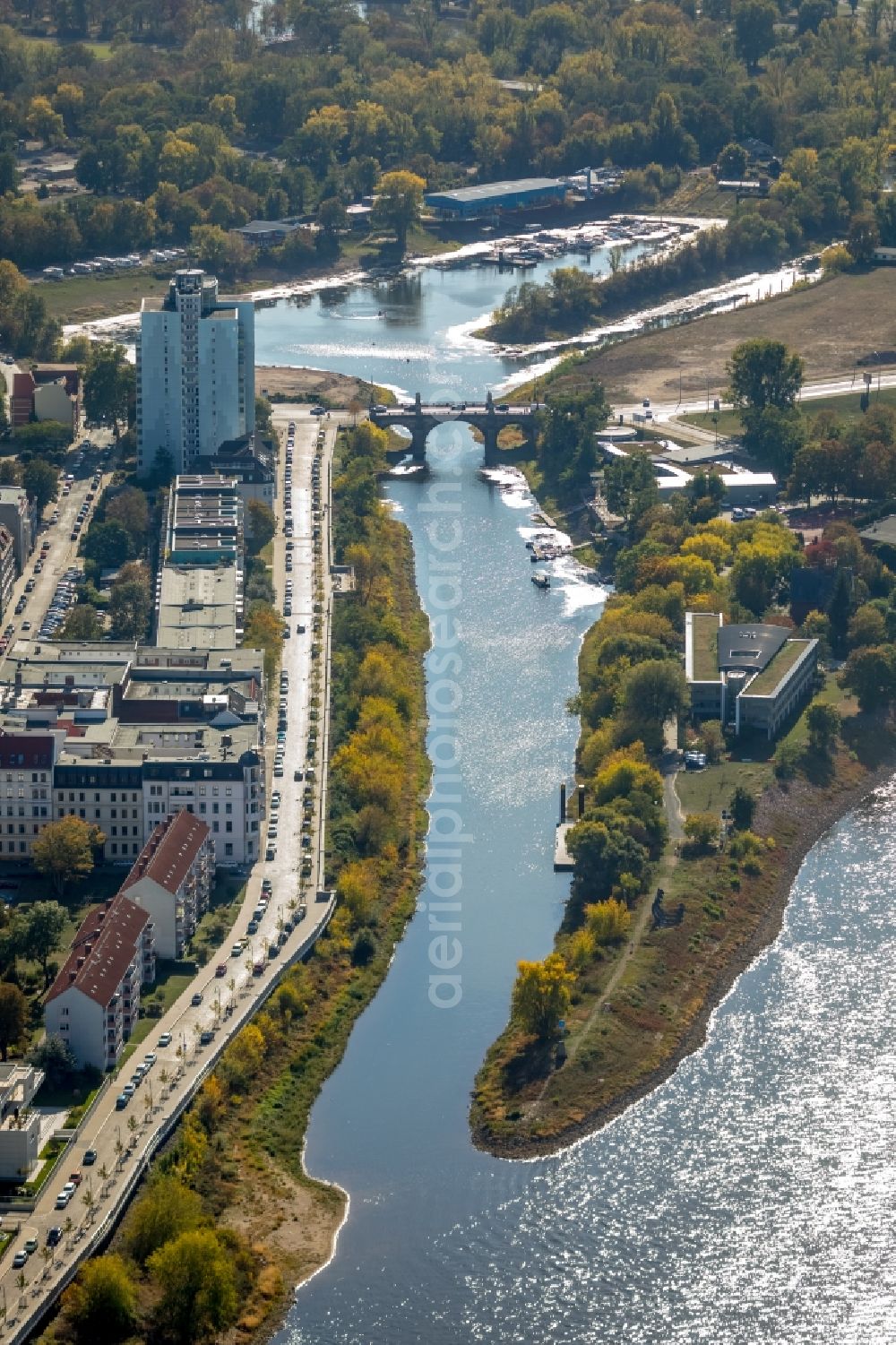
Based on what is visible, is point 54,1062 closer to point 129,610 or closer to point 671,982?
point 671,982

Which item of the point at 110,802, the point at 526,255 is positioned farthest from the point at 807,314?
the point at 110,802

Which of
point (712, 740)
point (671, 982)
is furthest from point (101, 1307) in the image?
point (712, 740)

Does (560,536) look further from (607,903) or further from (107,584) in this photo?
(607,903)

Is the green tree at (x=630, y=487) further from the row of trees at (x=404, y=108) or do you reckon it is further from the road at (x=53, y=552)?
the row of trees at (x=404, y=108)

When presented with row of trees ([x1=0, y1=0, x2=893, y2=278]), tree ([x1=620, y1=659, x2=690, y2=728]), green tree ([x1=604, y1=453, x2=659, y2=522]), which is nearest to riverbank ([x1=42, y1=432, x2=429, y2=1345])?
tree ([x1=620, y1=659, x2=690, y2=728])

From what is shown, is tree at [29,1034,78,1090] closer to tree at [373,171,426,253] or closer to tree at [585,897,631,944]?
tree at [585,897,631,944]
